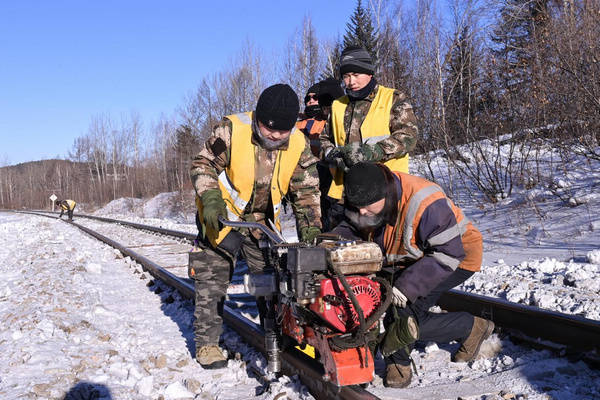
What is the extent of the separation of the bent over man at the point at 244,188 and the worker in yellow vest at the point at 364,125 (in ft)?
1.49

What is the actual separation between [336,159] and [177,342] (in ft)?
7.56

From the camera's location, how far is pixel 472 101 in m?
12.1

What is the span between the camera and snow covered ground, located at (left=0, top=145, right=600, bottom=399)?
3.29m

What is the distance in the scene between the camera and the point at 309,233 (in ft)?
12.2

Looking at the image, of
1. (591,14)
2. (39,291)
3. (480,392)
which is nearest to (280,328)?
(480,392)

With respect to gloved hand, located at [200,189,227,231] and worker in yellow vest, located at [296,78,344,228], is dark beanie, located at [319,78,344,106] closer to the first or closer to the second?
worker in yellow vest, located at [296,78,344,228]

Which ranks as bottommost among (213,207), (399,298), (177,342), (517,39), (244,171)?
(177,342)

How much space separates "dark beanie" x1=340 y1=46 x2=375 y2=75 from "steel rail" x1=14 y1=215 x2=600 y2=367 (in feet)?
7.73

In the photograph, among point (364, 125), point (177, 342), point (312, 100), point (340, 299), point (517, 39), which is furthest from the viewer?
point (517, 39)

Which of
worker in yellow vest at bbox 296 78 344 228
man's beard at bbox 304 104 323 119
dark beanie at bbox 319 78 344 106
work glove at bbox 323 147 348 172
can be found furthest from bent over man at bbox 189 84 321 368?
man's beard at bbox 304 104 323 119

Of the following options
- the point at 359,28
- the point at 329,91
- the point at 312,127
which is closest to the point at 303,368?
the point at 312,127

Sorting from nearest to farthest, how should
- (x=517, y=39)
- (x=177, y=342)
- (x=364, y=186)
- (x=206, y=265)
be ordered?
(x=364, y=186)
(x=206, y=265)
(x=177, y=342)
(x=517, y=39)

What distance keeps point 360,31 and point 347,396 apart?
945 inches

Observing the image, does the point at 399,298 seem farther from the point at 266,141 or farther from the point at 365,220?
the point at 266,141
